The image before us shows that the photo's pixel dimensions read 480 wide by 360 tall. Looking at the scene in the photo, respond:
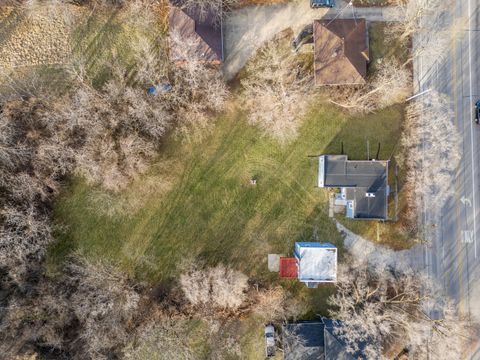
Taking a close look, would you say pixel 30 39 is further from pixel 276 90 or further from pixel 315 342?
pixel 315 342

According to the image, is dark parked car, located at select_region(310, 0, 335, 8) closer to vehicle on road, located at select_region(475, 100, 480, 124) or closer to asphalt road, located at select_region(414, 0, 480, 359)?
asphalt road, located at select_region(414, 0, 480, 359)

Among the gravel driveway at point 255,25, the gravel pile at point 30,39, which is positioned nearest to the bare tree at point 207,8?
the gravel driveway at point 255,25

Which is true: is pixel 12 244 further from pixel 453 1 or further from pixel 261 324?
pixel 453 1

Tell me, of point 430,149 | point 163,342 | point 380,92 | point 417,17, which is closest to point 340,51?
point 380,92

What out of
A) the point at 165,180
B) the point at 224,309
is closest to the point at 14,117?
the point at 165,180

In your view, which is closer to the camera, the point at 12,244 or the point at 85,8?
the point at 12,244

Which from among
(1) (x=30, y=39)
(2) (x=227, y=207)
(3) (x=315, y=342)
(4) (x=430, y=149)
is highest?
(1) (x=30, y=39)
